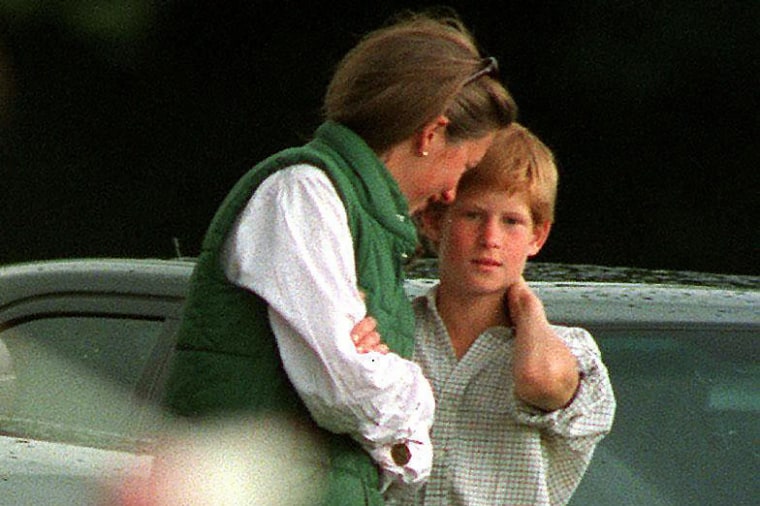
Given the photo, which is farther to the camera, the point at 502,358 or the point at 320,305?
the point at 502,358

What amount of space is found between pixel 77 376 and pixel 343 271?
4.59ft

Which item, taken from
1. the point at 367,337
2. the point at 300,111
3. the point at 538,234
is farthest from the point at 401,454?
the point at 300,111

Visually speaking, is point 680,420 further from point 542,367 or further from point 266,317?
point 266,317

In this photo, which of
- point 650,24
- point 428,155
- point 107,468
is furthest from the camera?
point 650,24

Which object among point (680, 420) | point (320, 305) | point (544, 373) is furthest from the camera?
point (680, 420)

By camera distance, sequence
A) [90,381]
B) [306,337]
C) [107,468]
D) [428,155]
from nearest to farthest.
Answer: [306,337], [428,155], [107,468], [90,381]

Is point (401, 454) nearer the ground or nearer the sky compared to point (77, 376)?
nearer the sky

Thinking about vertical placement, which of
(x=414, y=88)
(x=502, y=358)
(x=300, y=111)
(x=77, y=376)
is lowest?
(x=300, y=111)

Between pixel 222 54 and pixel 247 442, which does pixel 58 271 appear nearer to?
pixel 247 442

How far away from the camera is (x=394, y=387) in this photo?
302cm

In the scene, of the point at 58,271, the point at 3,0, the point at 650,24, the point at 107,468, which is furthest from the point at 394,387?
the point at 650,24

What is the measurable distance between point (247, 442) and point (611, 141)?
722 cm

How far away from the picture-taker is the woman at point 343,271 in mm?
2994

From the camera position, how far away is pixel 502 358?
3.36m
